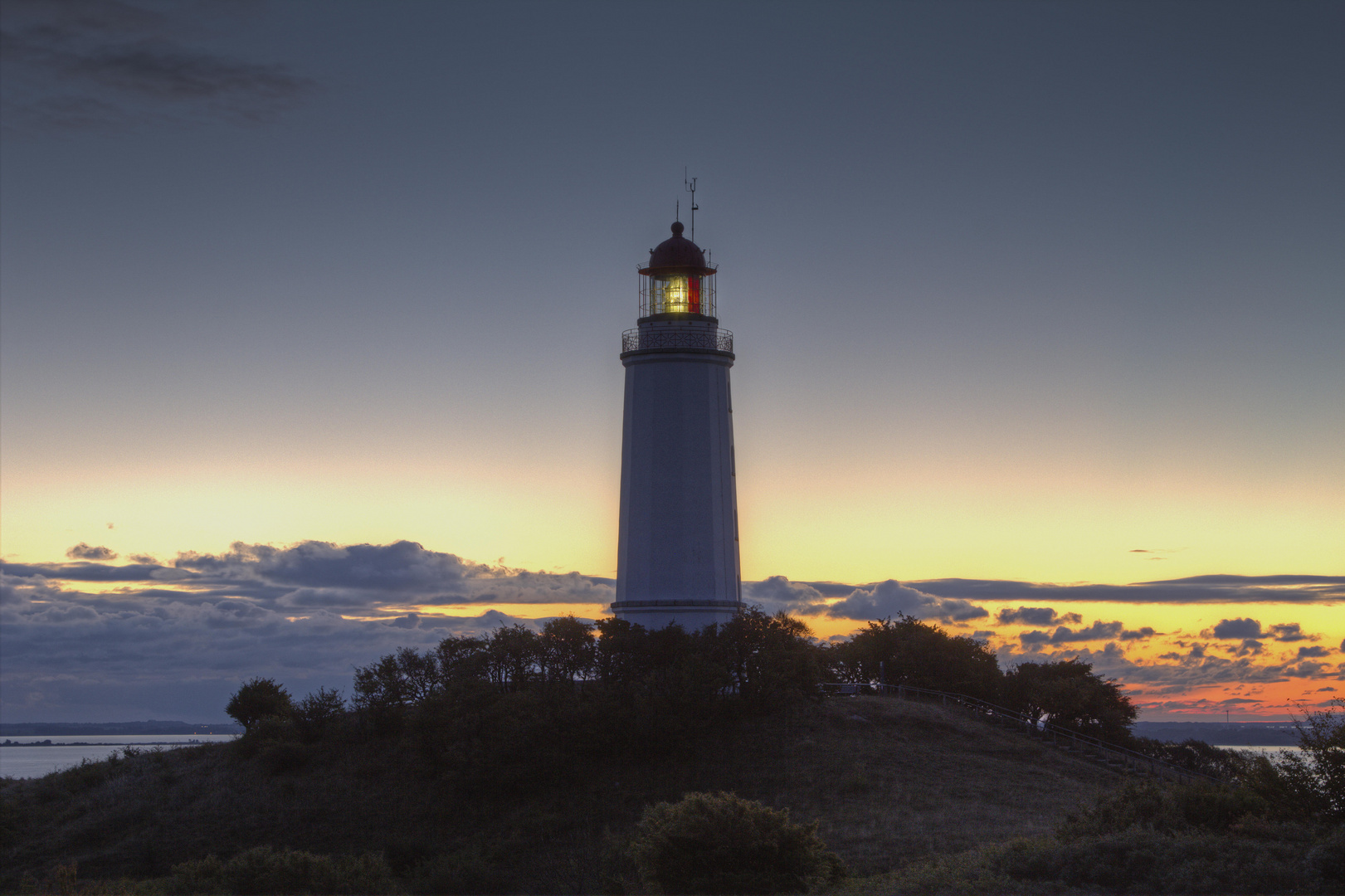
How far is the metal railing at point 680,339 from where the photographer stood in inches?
1708

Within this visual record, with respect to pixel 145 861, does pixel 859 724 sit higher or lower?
higher

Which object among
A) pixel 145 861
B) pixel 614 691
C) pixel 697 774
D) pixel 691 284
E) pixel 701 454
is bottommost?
pixel 145 861

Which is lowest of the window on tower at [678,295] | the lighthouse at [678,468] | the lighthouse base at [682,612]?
the lighthouse base at [682,612]

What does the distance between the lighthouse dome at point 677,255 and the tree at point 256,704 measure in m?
24.9

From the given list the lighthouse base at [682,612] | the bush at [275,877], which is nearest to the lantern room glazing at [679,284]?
the lighthouse base at [682,612]

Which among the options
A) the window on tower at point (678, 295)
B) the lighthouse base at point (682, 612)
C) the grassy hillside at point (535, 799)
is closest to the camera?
the grassy hillside at point (535, 799)

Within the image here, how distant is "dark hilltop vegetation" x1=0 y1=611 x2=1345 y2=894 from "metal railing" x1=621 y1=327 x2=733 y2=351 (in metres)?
11.1

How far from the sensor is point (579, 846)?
31797mm

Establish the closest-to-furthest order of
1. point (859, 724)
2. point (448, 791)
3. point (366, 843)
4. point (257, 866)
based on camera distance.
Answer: point (257, 866) → point (366, 843) → point (448, 791) → point (859, 724)

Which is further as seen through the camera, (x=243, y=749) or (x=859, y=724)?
(x=243, y=749)

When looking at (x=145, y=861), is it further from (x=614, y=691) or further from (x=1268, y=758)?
(x=1268, y=758)

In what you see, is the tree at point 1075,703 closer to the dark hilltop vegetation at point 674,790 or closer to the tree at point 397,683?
the dark hilltop vegetation at point 674,790

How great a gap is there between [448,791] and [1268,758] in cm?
2532

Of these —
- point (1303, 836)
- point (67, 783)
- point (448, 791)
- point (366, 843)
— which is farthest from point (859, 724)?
point (67, 783)
